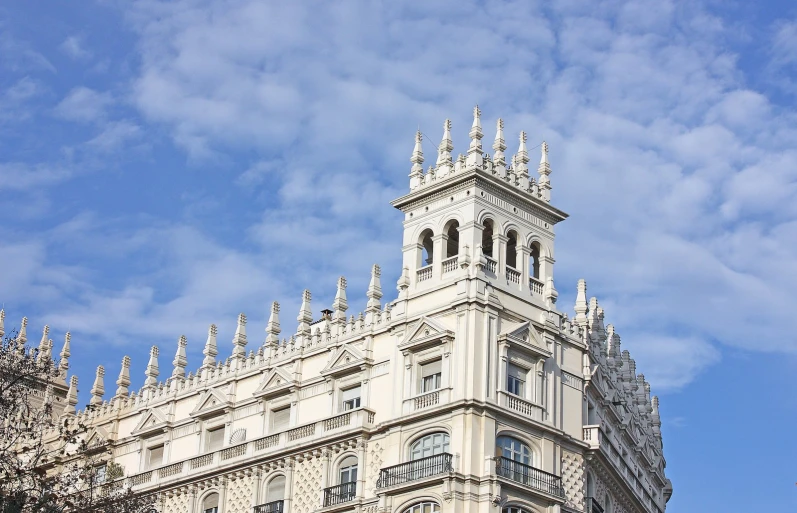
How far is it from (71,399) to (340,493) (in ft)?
85.2

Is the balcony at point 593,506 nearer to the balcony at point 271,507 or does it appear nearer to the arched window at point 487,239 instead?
the arched window at point 487,239

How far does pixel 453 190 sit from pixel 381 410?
10865 mm

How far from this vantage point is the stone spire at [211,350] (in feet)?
242

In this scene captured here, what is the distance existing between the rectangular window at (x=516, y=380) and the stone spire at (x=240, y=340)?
16.4 meters

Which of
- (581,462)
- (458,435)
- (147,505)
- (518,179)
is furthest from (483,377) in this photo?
(147,505)


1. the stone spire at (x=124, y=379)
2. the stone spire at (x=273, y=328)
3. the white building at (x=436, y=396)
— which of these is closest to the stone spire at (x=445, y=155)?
the white building at (x=436, y=396)

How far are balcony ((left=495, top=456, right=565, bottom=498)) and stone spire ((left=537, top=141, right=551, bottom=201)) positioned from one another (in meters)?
14.1

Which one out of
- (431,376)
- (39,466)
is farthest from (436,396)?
(39,466)

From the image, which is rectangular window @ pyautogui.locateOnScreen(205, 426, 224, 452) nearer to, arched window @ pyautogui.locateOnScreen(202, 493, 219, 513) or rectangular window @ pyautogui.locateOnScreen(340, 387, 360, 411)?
arched window @ pyautogui.locateOnScreen(202, 493, 219, 513)

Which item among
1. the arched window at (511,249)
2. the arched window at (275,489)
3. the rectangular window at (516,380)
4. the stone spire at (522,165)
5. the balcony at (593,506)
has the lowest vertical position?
the balcony at (593,506)

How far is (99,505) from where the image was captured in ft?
178

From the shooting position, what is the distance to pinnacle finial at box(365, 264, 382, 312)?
66875 mm

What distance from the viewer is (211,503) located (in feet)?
227

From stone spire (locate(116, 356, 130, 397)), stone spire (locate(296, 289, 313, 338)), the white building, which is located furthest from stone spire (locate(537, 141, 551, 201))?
stone spire (locate(116, 356, 130, 397))
